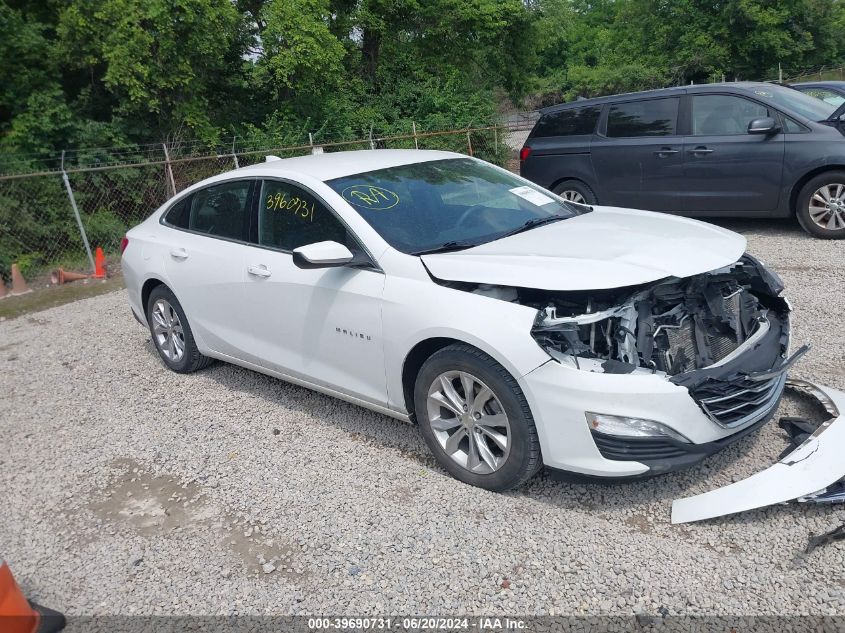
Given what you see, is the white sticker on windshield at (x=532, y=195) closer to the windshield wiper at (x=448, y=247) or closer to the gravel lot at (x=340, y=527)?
the windshield wiper at (x=448, y=247)

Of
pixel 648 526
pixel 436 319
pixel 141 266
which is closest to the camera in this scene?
pixel 648 526

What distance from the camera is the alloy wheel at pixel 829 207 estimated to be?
7.48m

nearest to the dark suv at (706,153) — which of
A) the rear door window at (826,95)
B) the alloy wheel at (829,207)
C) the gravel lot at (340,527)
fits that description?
the alloy wheel at (829,207)

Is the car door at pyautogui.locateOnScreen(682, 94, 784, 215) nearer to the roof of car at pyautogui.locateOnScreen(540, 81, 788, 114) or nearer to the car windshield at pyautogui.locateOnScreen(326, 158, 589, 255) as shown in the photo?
the roof of car at pyautogui.locateOnScreen(540, 81, 788, 114)

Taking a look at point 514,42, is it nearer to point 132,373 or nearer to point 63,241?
point 63,241

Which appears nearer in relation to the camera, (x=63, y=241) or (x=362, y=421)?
(x=362, y=421)

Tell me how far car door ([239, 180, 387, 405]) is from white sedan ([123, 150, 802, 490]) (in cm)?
1

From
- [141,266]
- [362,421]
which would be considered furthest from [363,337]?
[141,266]

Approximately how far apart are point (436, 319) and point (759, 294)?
192cm

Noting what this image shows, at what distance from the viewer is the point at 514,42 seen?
25.3 meters

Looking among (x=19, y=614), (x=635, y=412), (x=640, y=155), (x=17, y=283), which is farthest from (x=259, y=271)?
(x=17, y=283)

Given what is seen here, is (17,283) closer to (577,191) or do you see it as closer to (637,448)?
(577,191)

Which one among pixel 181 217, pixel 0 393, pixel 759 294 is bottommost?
pixel 0 393

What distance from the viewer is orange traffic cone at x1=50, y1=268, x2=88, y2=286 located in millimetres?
10227
